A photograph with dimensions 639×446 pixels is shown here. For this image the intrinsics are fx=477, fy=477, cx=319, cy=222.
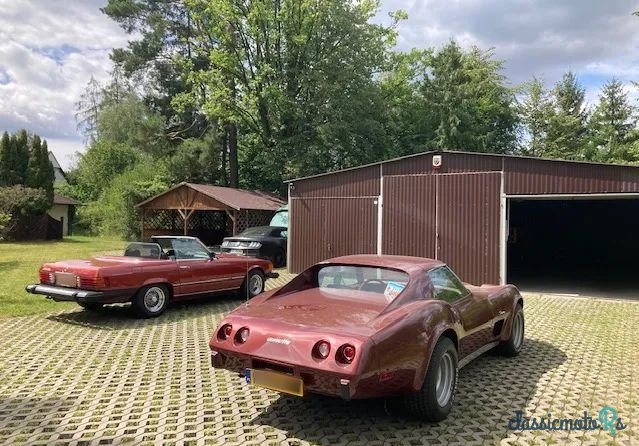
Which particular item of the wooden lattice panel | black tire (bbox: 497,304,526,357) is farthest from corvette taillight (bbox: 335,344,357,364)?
the wooden lattice panel

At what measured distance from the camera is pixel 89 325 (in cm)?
718

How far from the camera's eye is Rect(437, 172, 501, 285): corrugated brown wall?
37.7 feet

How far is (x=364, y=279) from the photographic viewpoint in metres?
4.52

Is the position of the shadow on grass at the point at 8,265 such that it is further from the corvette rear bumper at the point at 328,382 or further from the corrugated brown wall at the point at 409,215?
the corvette rear bumper at the point at 328,382

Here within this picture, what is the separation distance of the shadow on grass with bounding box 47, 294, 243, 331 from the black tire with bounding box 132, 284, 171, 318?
0.11 meters

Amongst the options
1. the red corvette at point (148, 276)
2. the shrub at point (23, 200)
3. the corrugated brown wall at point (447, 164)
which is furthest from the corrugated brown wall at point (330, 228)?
the shrub at point (23, 200)

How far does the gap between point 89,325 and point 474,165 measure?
9082 mm

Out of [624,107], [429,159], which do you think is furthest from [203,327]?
[624,107]

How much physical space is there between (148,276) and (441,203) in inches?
296

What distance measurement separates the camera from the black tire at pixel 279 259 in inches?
617

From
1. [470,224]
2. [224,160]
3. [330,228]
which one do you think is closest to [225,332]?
[470,224]

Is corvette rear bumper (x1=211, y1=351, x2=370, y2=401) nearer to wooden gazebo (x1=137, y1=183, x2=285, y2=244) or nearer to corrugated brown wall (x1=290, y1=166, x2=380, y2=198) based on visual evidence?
corrugated brown wall (x1=290, y1=166, x2=380, y2=198)

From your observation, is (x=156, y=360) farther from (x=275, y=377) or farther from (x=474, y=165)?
(x=474, y=165)

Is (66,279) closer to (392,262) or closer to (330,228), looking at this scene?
(392,262)
